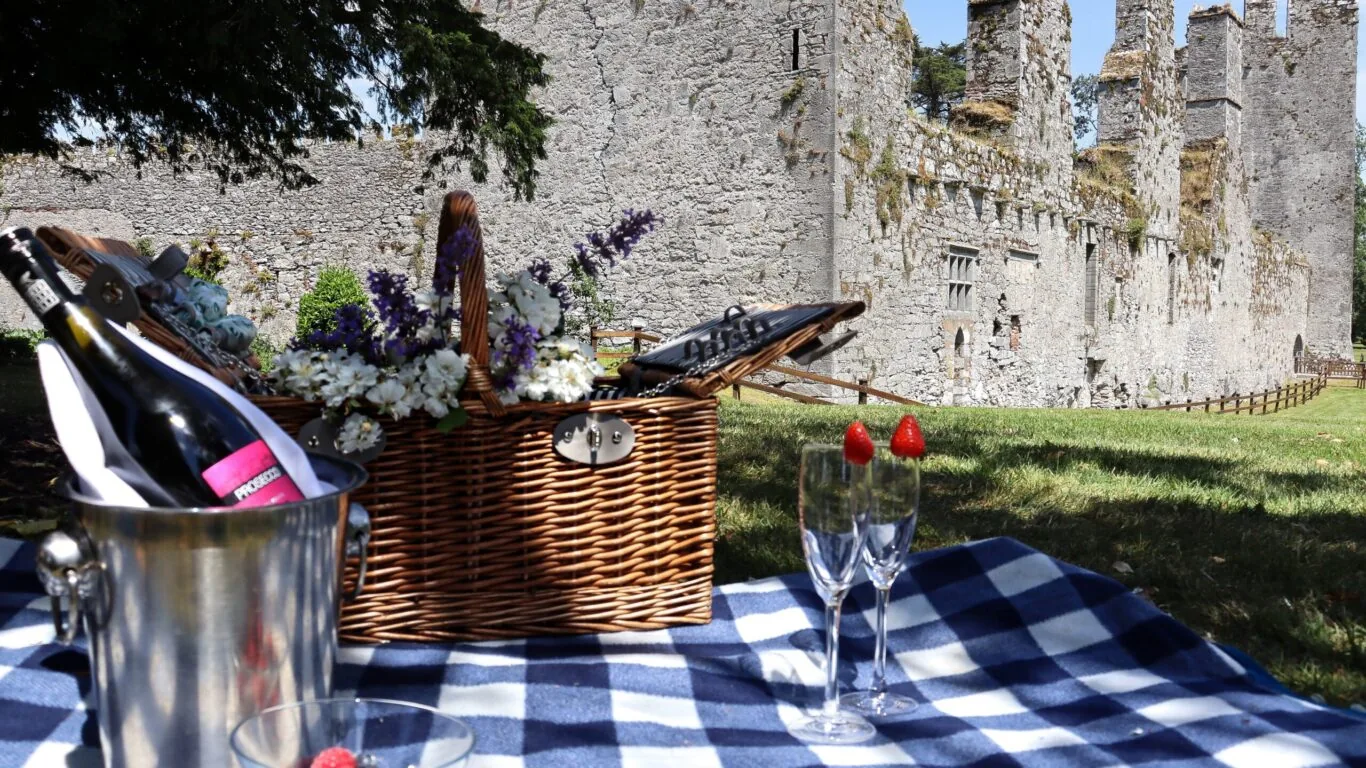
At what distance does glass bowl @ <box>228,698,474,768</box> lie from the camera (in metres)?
1.24

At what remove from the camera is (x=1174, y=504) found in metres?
4.36

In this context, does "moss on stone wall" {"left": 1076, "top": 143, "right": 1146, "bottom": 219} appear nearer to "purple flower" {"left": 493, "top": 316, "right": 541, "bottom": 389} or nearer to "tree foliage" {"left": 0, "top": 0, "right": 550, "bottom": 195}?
"tree foliage" {"left": 0, "top": 0, "right": 550, "bottom": 195}

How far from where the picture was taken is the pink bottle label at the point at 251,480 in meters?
1.47

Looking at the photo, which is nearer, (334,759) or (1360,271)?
(334,759)

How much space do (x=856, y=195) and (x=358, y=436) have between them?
34.4 feet

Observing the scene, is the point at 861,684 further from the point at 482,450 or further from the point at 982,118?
the point at 982,118

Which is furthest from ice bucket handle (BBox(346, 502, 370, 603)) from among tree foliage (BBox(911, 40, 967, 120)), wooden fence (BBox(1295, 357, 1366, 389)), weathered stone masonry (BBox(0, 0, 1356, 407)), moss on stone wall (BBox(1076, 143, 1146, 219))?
tree foliage (BBox(911, 40, 967, 120))

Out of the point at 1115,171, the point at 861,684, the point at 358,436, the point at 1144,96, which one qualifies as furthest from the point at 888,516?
the point at 1144,96

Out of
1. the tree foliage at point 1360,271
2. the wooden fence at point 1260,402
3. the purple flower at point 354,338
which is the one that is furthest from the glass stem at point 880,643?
the tree foliage at point 1360,271

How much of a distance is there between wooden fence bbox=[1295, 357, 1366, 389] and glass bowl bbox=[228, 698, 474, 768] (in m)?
32.7

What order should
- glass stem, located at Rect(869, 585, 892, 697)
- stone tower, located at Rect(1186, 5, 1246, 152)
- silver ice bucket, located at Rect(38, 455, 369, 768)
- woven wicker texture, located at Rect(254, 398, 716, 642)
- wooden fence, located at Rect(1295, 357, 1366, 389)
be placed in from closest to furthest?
silver ice bucket, located at Rect(38, 455, 369, 768) < glass stem, located at Rect(869, 585, 892, 697) < woven wicker texture, located at Rect(254, 398, 716, 642) < stone tower, located at Rect(1186, 5, 1246, 152) < wooden fence, located at Rect(1295, 357, 1366, 389)

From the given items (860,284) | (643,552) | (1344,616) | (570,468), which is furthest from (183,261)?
(860,284)

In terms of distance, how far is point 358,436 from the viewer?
2.03 metres

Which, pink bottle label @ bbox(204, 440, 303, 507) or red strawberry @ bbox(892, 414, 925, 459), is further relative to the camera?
red strawberry @ bbox(892, 414, 925, 459)
